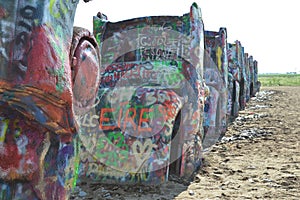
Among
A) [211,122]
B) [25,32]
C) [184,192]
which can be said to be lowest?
[184,192]

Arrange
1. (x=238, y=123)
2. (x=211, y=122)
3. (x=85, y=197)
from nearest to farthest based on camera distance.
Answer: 1. (x=85, y=197)
2. (x=211, y=122)
3. (x=238, y=123)

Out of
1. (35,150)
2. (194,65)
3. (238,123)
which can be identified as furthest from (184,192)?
(238,123)

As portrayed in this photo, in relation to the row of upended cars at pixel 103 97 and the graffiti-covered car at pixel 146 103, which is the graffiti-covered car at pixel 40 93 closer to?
the row of upended cars at pixel 103 97

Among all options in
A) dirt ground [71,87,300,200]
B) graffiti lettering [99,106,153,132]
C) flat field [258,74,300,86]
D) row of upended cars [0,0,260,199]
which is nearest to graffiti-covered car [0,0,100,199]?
row of upended cars [0,0,260,199]

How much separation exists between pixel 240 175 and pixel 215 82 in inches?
171

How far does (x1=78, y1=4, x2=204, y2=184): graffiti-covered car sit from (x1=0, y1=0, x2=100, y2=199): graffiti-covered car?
288 centimetres

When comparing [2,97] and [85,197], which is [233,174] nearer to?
[85,197]

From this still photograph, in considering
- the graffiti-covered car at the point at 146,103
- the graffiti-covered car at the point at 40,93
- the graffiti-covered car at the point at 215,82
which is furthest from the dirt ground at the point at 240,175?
the graffiti-covered car at the point at 40,93

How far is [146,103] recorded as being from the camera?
17.5 feet

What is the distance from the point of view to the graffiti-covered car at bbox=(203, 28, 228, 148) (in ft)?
32.2

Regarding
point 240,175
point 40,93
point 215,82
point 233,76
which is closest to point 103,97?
point 240,175

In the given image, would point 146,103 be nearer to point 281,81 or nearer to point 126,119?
point 126,119

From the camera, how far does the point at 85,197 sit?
4.74 metres

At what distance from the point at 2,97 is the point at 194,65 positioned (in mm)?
4354
